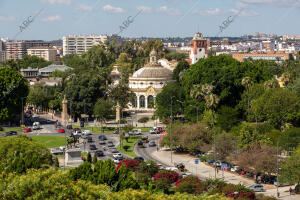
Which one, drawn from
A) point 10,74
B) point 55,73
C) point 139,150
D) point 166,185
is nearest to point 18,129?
point 10,74

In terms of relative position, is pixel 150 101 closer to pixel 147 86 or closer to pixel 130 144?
pixel 147 86

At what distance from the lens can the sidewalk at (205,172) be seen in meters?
54.8

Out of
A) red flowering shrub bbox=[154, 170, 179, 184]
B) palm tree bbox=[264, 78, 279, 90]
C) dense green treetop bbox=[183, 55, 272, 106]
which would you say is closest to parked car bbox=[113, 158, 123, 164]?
red flowering shrub bbox=[154, 170, 179, 184]

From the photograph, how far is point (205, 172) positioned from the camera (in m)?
63.1

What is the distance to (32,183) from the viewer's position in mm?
38438

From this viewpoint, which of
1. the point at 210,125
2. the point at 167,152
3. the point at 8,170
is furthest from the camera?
the point at 210,125

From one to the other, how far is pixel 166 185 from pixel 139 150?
24161mm

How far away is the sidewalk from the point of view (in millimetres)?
54812

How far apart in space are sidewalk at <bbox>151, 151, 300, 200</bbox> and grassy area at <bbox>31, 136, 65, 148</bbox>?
15351mm

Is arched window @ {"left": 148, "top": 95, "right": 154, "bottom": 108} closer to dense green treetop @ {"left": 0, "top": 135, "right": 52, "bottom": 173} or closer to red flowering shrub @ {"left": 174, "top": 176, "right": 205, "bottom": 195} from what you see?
dense green treetop @ {"left": 0, "top": 135, "right": 52, "bottom": 173}

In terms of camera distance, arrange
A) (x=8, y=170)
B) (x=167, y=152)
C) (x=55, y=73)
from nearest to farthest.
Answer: (x=8, y=170) < (x=167, y=152) < (x=55, y=73)

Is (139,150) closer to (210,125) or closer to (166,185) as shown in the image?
(210,125)

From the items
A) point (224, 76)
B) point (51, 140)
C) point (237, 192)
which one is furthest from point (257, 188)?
point (51, 140)

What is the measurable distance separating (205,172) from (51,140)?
1172 inches
